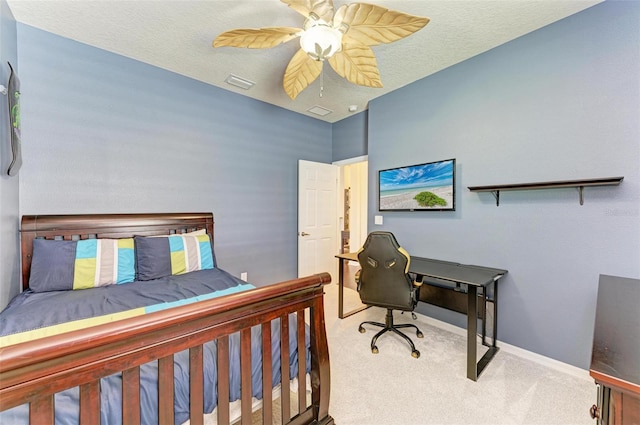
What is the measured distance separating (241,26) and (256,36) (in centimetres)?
65

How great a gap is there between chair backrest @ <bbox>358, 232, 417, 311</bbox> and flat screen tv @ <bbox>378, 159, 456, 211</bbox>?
2.97ft

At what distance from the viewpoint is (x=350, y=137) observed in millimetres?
4117

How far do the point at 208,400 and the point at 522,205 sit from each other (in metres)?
2.65

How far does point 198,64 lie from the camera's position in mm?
A: 2697

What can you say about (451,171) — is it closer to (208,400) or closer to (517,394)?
(517,394)

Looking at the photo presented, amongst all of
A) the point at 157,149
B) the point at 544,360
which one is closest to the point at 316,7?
the point at 157,149

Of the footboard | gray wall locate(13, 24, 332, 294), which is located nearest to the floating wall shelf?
the footboard

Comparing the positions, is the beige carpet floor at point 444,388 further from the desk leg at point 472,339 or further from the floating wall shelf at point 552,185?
the floating wall shelf at point 552,185

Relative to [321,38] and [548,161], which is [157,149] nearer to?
[321,38]

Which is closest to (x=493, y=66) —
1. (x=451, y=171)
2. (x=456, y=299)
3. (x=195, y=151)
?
(x=451, y=171)

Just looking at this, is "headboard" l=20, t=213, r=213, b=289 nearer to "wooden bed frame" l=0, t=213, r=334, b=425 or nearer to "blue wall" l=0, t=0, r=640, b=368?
"blue wall" l=0, t=0, r=640, b=368

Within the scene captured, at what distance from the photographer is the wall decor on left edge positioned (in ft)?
6.11

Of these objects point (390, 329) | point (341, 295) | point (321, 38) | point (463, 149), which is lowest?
point (390, 329)

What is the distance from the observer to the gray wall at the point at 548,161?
1.82 m
